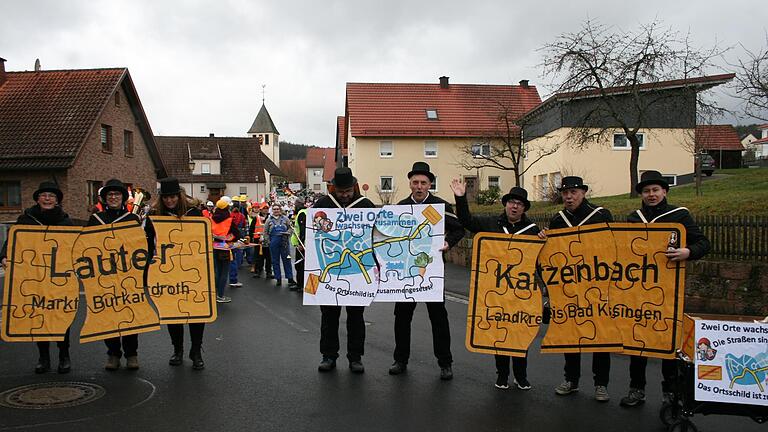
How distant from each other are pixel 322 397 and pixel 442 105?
1851 inches

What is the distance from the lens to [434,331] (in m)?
6.61

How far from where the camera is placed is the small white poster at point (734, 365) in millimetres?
4719

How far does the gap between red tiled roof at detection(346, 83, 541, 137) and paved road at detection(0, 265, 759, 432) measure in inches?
1636

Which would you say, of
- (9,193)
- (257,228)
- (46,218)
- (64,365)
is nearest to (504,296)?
(64,365)

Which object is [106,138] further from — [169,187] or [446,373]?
[446,373]

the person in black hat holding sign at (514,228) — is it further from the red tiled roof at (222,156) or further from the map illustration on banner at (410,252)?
the red tiled roof at (222,156)

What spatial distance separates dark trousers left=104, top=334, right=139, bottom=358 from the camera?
678cm

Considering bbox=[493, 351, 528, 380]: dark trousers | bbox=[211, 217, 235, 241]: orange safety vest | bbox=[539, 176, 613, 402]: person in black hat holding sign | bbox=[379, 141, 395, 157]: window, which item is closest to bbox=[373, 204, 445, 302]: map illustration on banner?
bbox=[493, 351, 528, 380]: dark trousers

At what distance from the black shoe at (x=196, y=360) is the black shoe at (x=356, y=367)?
1.59 m

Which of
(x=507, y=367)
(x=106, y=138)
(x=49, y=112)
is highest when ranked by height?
(x=49, y=112)

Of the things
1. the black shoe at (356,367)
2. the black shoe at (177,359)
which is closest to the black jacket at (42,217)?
the black shoe at (177,359)

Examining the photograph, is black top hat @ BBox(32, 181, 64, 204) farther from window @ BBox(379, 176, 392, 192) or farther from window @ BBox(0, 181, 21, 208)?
window @ BBox(379, 176, 392, 192)

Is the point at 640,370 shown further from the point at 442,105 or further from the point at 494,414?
the point at 442,105

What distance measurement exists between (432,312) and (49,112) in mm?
29542
